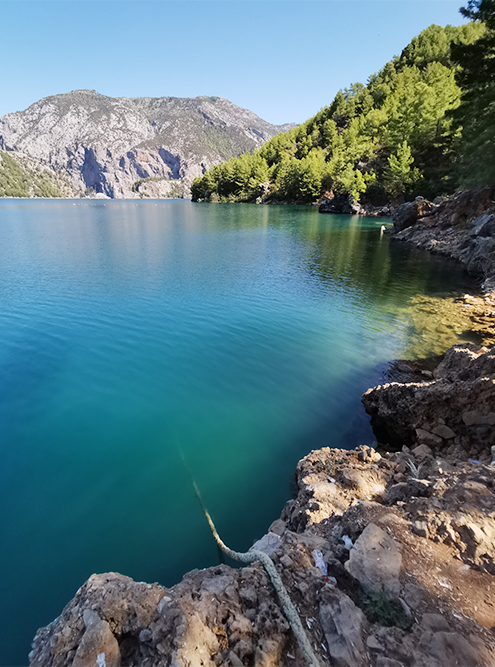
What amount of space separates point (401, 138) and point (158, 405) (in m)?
79.4

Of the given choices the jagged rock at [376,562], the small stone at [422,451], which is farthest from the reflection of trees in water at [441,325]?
the jagged rock at [376,562]

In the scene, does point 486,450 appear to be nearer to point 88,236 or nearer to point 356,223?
point 88,236

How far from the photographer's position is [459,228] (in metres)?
37.9

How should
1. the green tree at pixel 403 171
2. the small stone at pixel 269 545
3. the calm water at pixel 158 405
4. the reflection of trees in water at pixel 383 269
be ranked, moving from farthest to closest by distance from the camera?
the green tree at pixel 403 171 < the reflection of trees in water at pixel 383 269 < the calm water at pixel 158 405 < the small stone at pixel 269 545

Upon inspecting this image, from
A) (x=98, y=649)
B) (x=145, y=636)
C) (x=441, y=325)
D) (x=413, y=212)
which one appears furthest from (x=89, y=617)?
(x=413, y=212)

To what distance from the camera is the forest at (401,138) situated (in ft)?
81.4

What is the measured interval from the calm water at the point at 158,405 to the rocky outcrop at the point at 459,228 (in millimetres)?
3079

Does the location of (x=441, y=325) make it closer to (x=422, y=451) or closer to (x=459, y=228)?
(x=422, y=451)

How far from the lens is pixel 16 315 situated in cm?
1827

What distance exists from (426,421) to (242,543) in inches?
238

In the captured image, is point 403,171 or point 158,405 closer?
point 158,405

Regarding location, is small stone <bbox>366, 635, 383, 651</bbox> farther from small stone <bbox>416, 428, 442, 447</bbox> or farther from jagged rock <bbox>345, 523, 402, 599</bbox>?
small stone <bbox>416, 428, 442, 447</bbox>

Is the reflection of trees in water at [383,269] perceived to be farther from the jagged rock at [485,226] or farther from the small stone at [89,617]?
the small stone at [89,617]

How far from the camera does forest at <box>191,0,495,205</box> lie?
24.8 m
